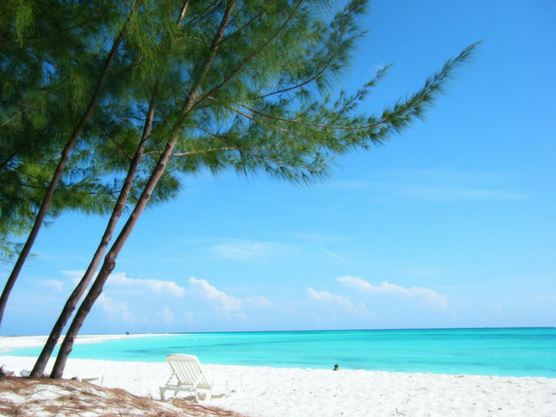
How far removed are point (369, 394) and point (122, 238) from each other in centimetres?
427

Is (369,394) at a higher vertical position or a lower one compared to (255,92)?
lower

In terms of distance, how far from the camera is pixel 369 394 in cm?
684

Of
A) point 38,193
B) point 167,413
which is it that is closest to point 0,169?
point 38,193

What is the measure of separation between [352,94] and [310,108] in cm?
45

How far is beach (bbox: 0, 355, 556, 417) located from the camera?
5.64m

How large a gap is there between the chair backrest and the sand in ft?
1.13

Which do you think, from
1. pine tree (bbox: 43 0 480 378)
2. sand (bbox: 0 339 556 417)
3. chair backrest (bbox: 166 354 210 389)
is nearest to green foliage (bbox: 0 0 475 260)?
pine tree (bbox: 43 0 480 378)

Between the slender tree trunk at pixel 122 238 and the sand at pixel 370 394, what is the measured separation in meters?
2.13

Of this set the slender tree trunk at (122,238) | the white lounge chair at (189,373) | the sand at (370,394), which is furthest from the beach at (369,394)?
the slender tree trunk at (122,238)

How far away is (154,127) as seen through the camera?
5020 mm

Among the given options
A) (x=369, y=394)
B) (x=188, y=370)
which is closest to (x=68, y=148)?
(x=188, y=370)

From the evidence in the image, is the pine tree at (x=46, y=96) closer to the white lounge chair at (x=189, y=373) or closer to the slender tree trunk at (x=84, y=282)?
the slender tree trunk at (x=84, y=282)

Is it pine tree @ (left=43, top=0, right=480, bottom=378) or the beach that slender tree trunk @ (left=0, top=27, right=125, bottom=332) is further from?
the beach

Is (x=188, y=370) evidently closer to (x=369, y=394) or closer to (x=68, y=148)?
(x=369, y=394)
